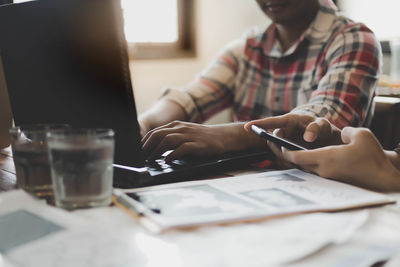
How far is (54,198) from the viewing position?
0.51 meters

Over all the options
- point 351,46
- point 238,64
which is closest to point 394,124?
Result: point 351,46

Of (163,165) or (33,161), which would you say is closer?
(33,161)

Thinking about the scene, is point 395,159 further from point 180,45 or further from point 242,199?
point 180,45

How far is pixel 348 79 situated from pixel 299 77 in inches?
9.5

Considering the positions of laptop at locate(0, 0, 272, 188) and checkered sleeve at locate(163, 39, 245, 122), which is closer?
laptop at locate(0, 0, 272, 188)

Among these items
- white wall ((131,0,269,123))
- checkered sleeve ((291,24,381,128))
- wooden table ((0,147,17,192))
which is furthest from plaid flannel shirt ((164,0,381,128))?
white wall ((131,0,269,123))

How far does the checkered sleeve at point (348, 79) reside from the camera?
109cm

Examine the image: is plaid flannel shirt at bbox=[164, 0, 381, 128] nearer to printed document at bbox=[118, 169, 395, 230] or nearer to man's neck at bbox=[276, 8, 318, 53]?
man's neck at bbox=[276, 8, 318, 53]

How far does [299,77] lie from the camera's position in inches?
53.4

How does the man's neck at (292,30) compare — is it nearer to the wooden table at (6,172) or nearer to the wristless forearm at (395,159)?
the wristless forearm at (395,159)

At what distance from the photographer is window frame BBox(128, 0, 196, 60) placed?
2.56 m

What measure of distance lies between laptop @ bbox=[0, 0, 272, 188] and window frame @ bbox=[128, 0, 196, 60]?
1.83 meters

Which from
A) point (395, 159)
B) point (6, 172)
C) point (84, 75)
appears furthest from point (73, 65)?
point (395, 159)

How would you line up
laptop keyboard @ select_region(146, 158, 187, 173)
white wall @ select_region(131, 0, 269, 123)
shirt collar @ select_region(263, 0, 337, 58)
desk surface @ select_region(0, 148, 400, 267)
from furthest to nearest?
white wall @ select_region(131, 0, 269, 123) → shirt collar @ select_region(263, 0, 337, 58) → laptop keyboard @ select_region(146, 158, 187, 173) → desk surface @ select_region(0, 148, 400, 267)
